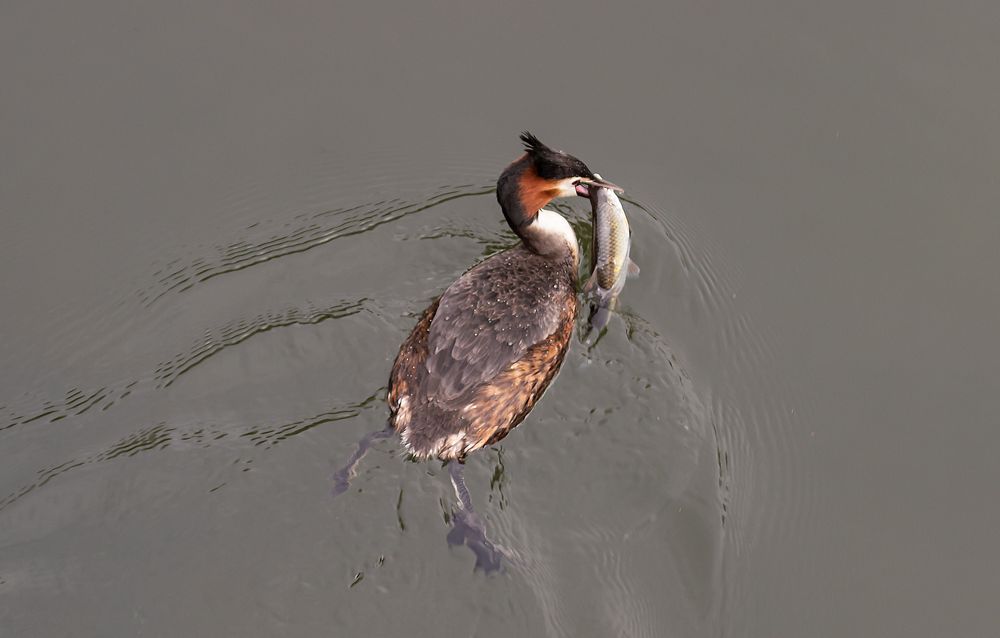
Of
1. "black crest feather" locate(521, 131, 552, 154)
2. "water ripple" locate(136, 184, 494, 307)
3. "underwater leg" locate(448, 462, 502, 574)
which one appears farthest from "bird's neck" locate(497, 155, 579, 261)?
"underwater leg" locate(448, 462, 502, 574)

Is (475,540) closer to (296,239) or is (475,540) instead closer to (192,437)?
(192,437)

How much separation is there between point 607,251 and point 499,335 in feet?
3.29

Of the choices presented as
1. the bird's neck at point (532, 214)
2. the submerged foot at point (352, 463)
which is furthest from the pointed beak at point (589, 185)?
the submerged foot at point (352, 463)

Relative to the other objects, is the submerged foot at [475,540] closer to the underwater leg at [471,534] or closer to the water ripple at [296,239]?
the underwater leg at [471,534]

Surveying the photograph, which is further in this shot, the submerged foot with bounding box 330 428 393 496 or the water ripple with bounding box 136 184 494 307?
the water ripple with bounding box 136 184 494 307

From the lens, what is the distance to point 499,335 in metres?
5.69

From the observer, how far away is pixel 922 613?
5594 mm

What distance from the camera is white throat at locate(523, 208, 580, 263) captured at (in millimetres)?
6449

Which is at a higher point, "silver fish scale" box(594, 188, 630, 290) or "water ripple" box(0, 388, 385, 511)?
"silver fish scale" box(594, 188, 630, 290)

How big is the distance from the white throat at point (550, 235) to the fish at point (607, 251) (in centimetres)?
28

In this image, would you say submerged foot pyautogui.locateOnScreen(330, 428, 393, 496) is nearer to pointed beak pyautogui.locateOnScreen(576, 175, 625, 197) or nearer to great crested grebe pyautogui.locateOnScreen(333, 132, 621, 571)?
great crested grebe pyautogui.locateOnScreen(333, 132, 621, 571)

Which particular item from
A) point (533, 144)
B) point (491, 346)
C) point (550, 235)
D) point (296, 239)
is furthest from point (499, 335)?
point (296, 239)

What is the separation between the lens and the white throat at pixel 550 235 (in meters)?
6.45

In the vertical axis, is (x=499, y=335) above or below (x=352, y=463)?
above
